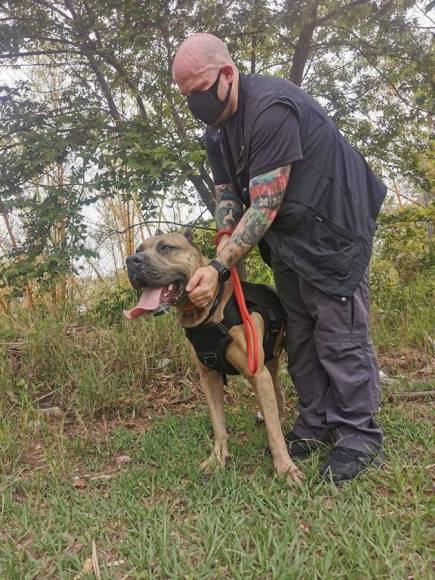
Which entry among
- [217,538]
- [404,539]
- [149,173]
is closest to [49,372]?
[149,173]

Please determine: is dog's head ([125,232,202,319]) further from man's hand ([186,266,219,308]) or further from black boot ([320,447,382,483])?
black boot ([320,447,382,483])

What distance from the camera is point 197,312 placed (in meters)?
2.83

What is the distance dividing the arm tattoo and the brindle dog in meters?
0.28

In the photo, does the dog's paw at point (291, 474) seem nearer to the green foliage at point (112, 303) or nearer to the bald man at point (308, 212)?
the bald man at point (308, 212)

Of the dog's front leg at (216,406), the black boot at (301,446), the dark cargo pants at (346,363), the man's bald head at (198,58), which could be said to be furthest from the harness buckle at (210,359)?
the man's bald head at (198,58)

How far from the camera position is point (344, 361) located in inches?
115

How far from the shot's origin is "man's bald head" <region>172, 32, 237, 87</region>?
268 centimetres

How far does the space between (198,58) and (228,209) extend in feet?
2.88

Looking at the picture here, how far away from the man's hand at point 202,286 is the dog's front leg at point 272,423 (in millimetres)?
586

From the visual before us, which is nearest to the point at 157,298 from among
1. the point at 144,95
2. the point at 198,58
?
the point at 198,58

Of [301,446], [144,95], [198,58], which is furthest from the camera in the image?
[144,95]

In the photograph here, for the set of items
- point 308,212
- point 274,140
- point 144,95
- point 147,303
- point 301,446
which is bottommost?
point 301,446

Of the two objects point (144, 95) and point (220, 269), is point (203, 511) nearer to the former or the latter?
point (220, 269)

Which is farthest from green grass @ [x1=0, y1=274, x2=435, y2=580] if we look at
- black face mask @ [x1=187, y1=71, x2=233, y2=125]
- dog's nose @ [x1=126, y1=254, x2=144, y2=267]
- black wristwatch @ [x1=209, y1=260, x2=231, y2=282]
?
black face mask @ [x1=187, y1=71, x2=233, y2=125]
